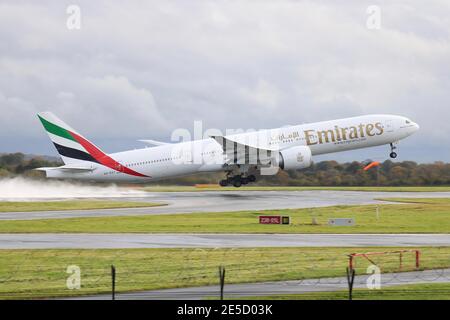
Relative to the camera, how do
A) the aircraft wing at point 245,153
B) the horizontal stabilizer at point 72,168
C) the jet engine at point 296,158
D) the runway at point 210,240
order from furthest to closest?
the aircraft wing at point 245,153
the horizontal stabilizer at point 72,168
the jet engine at point 296,158
the runway at point 210,240

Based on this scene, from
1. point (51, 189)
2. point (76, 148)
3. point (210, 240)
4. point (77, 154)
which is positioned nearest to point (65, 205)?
point (77, 154)

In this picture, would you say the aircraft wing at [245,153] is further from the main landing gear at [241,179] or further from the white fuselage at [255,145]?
the main landing gear at [241,179]

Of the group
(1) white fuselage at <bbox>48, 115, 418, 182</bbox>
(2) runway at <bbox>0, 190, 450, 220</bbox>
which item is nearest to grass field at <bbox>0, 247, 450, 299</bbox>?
(2) runway at <bbox>0, 190, 450, 220</bbox>

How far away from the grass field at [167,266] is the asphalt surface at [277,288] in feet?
3.20

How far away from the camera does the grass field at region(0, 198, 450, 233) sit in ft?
160

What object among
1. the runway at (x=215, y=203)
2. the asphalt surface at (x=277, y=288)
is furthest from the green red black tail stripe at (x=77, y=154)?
the asphalt surface at (x=277, y=288)

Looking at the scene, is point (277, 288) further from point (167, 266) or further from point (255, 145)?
point (255, 145)

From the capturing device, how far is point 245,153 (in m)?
74.6

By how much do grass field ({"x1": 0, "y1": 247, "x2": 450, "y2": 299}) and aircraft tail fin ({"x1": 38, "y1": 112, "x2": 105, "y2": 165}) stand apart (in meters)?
36.9

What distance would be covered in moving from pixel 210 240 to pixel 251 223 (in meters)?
10.6

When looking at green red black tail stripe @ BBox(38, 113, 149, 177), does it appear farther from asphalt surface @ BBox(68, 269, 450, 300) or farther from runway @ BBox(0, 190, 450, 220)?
asphalt surface @ BBox(68, 269, 450, 300)

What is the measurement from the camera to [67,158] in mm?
74688

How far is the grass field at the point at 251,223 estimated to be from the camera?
48875 mm
